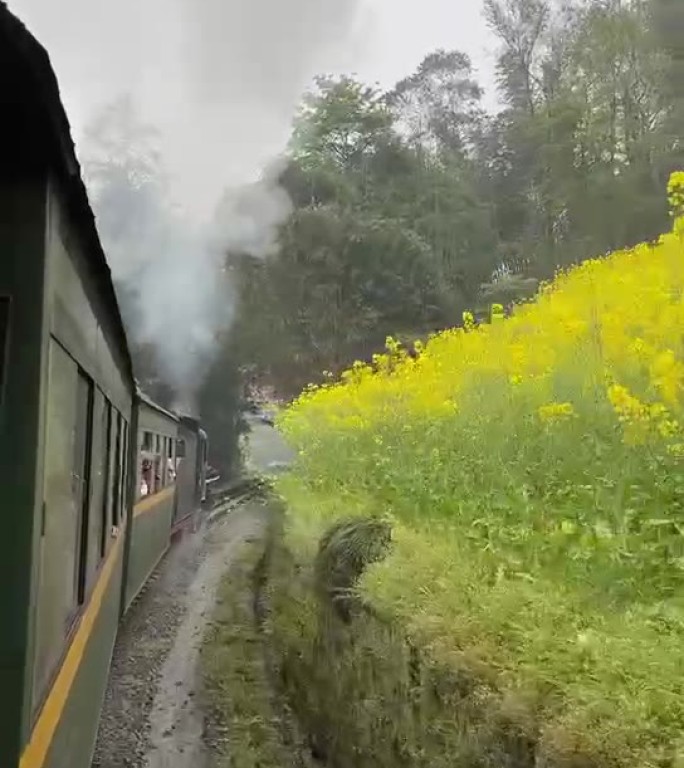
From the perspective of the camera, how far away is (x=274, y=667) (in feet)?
24.3

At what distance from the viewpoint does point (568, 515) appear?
418cm

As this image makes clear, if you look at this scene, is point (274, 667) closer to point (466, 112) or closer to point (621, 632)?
point (621, 632)

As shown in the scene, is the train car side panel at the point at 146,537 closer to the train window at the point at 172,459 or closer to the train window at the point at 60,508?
the train window at the point at 172,459

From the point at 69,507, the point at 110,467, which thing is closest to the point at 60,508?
the point at 69,507

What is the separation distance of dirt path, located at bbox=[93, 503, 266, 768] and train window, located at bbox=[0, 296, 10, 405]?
430 cm

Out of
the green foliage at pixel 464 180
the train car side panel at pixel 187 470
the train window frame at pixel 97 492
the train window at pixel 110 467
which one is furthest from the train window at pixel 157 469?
the train window frame at pixel 97 492

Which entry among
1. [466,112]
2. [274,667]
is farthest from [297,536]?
[466,112]

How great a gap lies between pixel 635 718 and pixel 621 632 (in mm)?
441

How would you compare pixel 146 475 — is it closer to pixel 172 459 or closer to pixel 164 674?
pixel 164 674

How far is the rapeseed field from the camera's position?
10.5 ft

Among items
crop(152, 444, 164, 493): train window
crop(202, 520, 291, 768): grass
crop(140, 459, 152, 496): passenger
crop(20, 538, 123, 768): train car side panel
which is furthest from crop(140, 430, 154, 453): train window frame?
crop(20, 538, 123, 768): train car side panel

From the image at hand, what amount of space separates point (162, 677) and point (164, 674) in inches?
2.8

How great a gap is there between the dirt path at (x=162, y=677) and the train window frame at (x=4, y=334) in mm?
4293

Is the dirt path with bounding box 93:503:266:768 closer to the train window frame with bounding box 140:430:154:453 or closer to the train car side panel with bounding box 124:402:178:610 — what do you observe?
the train car side panel with bounding box 124:402:178:610
